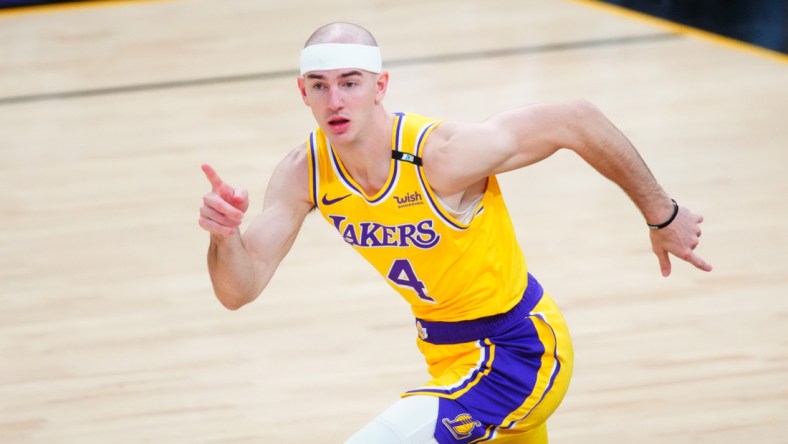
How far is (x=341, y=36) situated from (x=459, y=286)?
708mm

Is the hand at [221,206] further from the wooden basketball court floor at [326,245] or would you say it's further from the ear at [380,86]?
the wooden basketball court floor at [326,245]

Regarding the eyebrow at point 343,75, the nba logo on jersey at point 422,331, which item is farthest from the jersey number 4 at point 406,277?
the eyebrow at point 343,75

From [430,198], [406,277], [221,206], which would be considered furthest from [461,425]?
[221,206]

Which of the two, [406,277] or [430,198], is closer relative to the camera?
[430,198]

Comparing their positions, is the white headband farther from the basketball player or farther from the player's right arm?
the player's right arm

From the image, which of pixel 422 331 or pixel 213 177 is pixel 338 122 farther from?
pixel 422 331

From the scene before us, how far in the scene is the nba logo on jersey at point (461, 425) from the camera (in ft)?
10.00

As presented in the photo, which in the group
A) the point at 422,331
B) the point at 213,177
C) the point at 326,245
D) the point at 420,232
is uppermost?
the point at 213,177

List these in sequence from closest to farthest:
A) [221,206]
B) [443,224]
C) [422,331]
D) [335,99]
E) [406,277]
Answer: [221,206]
[335,99]
[443,224]
[406,277]
[422,331]

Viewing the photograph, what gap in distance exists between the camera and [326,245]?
6.02m

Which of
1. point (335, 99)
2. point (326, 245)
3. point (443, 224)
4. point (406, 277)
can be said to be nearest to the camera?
point (335, 99)

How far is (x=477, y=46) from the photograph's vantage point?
9539mm

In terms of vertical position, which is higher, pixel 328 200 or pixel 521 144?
pixel 521 144

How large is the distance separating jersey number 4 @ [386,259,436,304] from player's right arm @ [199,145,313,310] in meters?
0.28
